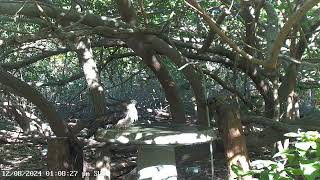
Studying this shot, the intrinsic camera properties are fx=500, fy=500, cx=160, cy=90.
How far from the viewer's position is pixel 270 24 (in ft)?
16.7

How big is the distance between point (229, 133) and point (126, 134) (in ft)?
2.60

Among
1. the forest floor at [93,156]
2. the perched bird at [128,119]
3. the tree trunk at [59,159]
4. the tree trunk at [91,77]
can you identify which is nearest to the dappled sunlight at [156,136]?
the perched bird at [128,119]

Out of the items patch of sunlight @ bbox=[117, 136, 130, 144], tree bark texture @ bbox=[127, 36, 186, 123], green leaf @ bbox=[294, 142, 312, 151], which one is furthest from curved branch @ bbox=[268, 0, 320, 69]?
tree bark texture @ bbox=[127, 36, 186, 123]

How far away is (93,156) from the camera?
6.68 m

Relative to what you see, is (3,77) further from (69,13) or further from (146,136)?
(146,136)

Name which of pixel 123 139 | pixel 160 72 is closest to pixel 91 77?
pixel 160 72

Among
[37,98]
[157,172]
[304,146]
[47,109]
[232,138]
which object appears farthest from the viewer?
[47,109]

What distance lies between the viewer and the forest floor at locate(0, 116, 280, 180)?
5570mm

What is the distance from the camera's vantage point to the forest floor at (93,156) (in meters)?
5.57

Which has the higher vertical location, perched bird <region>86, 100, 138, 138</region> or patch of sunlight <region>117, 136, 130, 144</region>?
perched bird <region>86, 100, 138, 138</region>

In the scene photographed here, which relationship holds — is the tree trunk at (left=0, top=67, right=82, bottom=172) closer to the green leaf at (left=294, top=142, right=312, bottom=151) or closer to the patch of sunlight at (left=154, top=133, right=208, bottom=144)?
the patch of sunlight at (left=154, top=133, right=208, bottom=144)

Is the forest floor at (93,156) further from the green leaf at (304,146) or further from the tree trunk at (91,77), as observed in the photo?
the green leaf at (304,146)

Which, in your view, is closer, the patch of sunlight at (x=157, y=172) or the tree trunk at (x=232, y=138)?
the tree trunk at (x=232, y=138)

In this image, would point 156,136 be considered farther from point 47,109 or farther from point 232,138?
point 47,109
